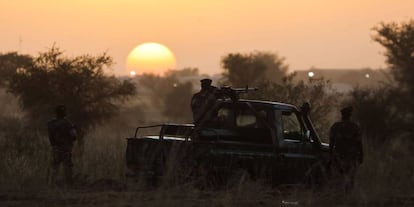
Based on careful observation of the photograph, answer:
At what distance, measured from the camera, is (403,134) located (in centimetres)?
2730

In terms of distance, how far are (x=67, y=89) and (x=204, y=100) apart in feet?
41.3

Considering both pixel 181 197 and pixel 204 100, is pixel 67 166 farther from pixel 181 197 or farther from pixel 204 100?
pixel 181 197

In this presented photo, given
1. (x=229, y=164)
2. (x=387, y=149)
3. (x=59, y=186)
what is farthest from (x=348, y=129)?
(x=387, y=149)

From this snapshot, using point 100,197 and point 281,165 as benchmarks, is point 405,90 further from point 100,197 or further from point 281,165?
point 100,197

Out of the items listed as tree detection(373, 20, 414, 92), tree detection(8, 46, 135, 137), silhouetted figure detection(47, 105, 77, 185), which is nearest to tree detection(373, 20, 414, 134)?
tree detection(373, 20, 414, 92)

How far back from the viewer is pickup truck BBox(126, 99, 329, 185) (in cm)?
1220

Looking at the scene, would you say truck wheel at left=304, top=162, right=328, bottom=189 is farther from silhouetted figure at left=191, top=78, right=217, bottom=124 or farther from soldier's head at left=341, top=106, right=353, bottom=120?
silhouetted figure at left=191, top=78, right=217, bottom=124

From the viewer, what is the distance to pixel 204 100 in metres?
13.3

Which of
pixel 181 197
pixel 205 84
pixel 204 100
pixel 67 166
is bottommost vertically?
pixel 181 197

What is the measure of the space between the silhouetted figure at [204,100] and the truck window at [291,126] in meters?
1.28

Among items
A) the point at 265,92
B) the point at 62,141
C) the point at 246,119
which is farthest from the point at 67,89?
the point at 246,119

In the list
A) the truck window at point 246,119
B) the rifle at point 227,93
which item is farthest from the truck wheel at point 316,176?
the rifle at point 227,93

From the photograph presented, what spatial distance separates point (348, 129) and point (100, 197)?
469 cm

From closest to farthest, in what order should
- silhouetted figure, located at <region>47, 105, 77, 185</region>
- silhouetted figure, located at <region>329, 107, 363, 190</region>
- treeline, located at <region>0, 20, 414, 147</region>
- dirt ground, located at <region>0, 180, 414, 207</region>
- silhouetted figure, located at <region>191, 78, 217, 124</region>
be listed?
dirt ground, located at <region>0, 180, 414, 207</region> < silhouetted figure, located at <region>191, 78, 217, 124</region> < silhouetted figure, located at <region>329, 107, 363, 190</region> < silhouetted figure, located at <region>47, 105, 77, 185</region> < treeline, located at <region>0, 20, 414, 147</region>
